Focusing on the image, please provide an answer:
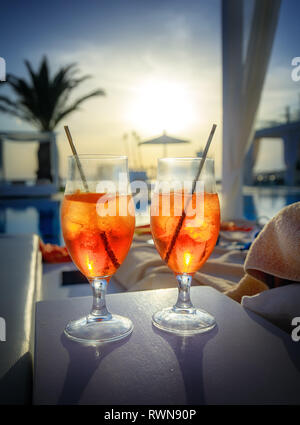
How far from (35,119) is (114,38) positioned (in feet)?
19.4

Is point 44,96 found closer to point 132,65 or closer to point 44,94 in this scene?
point 44,94

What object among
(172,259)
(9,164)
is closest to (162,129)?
(9,164)

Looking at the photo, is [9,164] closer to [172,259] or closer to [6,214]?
[6,214]

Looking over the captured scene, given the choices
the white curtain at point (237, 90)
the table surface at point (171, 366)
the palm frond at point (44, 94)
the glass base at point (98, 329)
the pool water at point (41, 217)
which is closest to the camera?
the table surface at point (171, 366)

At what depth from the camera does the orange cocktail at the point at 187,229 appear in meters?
0.65

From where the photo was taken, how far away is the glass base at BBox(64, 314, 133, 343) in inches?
24.1

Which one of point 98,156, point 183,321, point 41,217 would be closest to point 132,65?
point 41,217

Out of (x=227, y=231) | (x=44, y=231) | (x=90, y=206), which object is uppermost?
(x=90, y=206)

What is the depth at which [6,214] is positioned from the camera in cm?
955

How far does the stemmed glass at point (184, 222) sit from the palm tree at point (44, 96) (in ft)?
43.2
